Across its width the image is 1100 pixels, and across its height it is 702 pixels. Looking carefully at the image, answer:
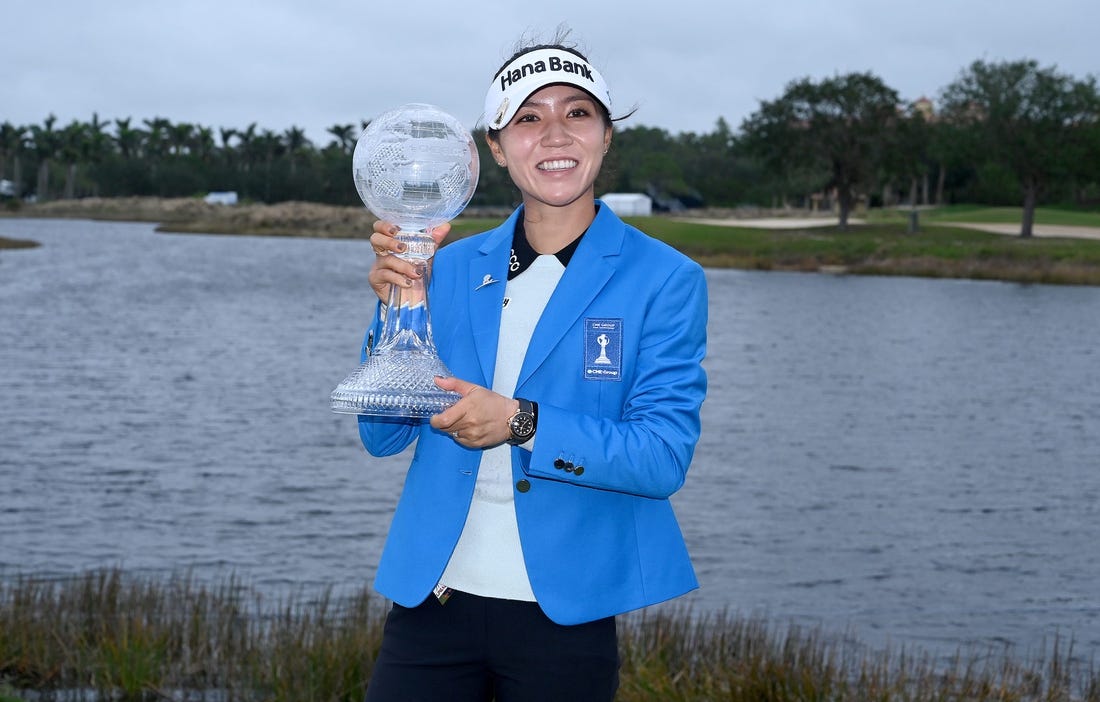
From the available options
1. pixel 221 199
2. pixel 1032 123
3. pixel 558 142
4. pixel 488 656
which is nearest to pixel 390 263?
pixel 558 142

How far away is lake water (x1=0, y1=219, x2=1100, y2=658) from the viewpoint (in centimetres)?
1606

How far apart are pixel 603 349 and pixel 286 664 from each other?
5.28 meters

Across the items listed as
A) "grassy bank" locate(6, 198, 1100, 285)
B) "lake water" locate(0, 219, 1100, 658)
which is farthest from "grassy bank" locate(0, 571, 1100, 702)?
"grassy bank" locate(6, 198, 1100, 285)

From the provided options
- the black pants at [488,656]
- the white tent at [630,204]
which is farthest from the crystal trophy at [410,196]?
the white tent at [630,204]

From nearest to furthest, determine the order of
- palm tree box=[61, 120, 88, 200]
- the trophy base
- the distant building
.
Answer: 1. the trophy base
2. the distant building
3. palm tree box=[61, 120, 88, 200]

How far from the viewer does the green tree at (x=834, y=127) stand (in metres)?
92.6

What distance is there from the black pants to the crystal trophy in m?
0.59

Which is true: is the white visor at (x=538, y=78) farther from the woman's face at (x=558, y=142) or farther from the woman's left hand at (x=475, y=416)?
the woman's left hand at (x=475, y=416)

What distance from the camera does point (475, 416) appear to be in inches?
126

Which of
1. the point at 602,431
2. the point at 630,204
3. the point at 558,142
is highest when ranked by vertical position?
the point at 558,142

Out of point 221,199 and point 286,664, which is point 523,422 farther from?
point 221,199

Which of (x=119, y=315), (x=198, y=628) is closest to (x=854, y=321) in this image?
(x=119, y=315)

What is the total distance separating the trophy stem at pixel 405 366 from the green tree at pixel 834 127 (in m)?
91.4

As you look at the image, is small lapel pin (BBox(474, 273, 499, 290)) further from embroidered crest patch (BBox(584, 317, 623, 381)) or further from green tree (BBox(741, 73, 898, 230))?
green tree (BBox(741, 73, 898, 230))
